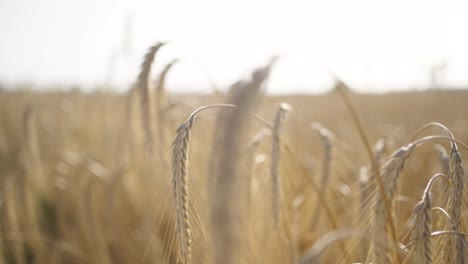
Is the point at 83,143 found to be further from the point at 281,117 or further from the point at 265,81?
the point at 265,81

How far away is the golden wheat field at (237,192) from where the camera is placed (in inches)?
12.6

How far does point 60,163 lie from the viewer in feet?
6.38

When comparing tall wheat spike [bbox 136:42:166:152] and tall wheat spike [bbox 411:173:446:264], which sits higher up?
tall wheat spike [bbox 136:42:166:152]

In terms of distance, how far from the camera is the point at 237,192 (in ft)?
0.79

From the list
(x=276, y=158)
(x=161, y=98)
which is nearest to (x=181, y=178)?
A: (x=276, y=158)

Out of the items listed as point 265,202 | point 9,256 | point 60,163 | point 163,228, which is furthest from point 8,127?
point 265,202

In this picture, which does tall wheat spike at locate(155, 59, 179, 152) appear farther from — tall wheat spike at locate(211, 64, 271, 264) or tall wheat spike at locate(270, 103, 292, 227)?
tall wheat spike at locate(211, 64, 271, 264)

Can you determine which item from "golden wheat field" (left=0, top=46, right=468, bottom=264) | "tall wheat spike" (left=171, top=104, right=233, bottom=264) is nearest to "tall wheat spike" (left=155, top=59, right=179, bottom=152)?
"golden wheat field" (left=0, top=46, right=468, bottom=264)

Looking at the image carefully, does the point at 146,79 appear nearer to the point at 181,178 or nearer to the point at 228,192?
the point at 181,178

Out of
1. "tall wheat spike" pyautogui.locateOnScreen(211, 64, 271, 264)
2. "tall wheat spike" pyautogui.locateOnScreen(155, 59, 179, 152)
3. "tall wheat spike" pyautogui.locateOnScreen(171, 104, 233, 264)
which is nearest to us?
"tall wheat spike" pyautogui.locateOnScreen(211, 64, 271, 264)

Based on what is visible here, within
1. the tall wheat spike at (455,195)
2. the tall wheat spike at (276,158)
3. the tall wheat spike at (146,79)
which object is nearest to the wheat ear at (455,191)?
the tall wheat spike at (455,195)

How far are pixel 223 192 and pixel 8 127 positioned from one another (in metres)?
3.35

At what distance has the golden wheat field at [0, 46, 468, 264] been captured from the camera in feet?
1.05

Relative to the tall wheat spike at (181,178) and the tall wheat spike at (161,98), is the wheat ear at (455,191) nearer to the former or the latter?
the tall wheat spike at (181,178)
